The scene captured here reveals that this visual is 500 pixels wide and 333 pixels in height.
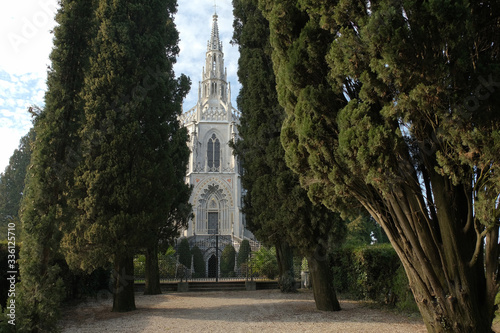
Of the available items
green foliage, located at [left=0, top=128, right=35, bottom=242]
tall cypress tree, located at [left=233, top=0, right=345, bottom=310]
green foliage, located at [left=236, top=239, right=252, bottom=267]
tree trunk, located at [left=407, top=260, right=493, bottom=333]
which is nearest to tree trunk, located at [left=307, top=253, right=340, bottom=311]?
tall cypress tree, located at [left=233, top=0, right=345, bottom=310]

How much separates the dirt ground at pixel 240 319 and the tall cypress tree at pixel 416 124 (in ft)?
6.94

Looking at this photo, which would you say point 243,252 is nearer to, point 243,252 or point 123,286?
point 243,252

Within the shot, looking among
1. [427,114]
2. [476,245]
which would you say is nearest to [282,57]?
[427,114]

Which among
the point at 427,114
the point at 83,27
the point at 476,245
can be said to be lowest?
the point at 476,245

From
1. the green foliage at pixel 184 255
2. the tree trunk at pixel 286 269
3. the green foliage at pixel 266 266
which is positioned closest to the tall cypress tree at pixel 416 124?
the tree trunk at pixel 286 269

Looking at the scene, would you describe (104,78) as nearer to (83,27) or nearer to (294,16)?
(83,27)

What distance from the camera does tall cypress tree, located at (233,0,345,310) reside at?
816cm

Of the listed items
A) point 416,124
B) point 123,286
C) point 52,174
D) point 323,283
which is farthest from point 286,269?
point 416,124

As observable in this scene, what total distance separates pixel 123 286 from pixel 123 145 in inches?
140

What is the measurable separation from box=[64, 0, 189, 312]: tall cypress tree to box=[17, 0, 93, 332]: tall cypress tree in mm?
905

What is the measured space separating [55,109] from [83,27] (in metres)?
2.08

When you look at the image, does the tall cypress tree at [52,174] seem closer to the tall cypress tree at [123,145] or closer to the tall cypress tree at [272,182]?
the tall cypress tree at [123,145]

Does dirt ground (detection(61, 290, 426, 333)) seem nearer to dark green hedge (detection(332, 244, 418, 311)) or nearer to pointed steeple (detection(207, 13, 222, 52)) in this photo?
dark green hedge (detection(332, 244, 418, 311))

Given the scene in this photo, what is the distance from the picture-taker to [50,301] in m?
5.71
